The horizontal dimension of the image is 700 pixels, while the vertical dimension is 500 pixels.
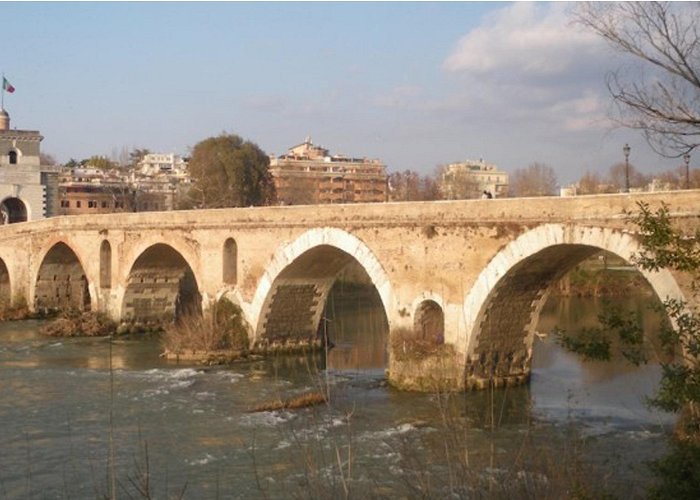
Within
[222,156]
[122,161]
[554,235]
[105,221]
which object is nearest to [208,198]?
[222,156]

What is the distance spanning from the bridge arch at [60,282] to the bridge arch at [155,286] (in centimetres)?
346

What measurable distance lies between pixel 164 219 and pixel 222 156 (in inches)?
669

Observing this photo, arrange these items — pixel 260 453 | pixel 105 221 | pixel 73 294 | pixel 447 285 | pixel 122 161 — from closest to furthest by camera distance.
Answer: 1. pixel 260 453
2. pixel 447 285
3. pixel 105 221
4. pixel 73 294
5. pixel 122 161

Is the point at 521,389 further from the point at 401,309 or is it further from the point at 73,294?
the point at 73,294

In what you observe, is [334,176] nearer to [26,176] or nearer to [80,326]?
[26,176]

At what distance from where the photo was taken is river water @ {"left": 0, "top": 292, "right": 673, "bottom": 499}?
31.7 feet

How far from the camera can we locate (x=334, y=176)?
238ft

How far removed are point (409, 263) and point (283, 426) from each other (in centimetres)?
423

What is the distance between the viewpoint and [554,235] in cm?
1322

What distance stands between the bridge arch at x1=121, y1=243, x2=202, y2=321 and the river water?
4.04 m

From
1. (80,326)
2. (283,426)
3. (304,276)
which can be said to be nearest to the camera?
(283,426)

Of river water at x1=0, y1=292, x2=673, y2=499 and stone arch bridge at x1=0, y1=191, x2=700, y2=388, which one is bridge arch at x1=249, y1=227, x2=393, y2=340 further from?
river water at x1=0, y1=292, x2=673, y2=499

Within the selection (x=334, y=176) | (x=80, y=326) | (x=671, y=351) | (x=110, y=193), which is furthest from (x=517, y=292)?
(x=334, y=176)

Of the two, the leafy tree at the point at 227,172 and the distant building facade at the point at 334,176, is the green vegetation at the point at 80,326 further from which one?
the distant building facade at the point at 334,176
